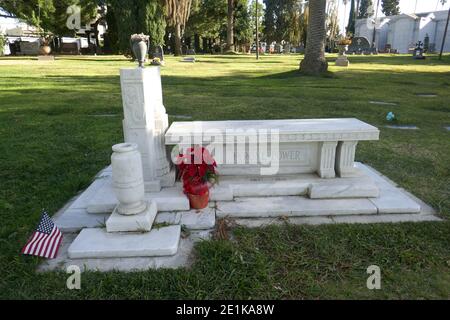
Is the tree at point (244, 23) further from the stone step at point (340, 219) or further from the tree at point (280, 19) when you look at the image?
the stone step at point (340, 219)

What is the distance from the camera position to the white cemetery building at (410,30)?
50594 millimetres

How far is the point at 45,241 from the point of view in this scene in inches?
127

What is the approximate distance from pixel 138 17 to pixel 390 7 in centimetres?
8527

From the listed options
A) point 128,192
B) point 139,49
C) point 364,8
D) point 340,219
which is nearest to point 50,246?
point 128,192

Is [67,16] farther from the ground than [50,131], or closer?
farther from the ground

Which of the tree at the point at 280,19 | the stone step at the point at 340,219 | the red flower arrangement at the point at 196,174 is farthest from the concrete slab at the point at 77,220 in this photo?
the tree at the point at 280,19

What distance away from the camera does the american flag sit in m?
3.10

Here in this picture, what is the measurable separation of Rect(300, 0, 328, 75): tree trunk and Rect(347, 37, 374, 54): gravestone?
1251 inches

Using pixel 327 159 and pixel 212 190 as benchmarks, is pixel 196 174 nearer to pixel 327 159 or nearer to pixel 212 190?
pixel 212 190

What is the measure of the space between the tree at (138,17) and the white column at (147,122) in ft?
72.2
